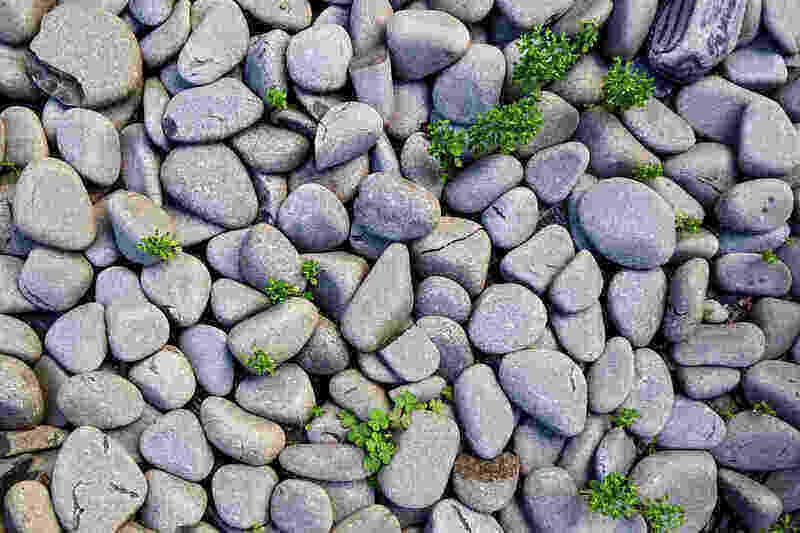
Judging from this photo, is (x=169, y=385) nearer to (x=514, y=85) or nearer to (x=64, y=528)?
(x=64, y=528)

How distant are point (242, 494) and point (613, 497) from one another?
6.63 ft

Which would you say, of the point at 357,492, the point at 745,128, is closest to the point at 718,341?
the point at 745,128

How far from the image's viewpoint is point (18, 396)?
2.89m

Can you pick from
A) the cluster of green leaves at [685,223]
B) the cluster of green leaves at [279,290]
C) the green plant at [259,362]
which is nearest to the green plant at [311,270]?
the cluster of green leaves at [279,290]

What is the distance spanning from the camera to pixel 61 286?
314cm

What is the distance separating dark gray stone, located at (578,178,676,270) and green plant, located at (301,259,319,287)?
5.34ft

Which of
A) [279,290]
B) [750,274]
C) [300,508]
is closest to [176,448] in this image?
[300,508]

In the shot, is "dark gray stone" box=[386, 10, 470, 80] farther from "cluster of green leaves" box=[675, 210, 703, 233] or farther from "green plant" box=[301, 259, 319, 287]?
"cluster of green leaves" box=[675, 210, 703, 233]

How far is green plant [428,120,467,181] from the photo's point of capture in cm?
333

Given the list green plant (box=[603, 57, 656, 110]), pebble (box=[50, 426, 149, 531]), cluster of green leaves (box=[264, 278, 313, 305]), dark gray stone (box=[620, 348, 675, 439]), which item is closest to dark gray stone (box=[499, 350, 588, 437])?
dark gray stone (box=[620, 348, 675, 439])

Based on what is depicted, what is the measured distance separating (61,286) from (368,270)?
168cm

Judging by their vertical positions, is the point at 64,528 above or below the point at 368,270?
below

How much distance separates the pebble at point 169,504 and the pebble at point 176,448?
6cm

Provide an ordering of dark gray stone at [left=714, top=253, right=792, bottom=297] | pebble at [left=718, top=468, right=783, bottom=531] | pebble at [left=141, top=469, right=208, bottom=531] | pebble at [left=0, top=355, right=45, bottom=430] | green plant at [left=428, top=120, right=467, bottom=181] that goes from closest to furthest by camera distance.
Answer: pebble at [left=0, top=355, right=45, bottom=430]
pebble at [left=141, top=469, right=208, bottom=531]
green plant at [left=428, top=120, right=467, bottom=181]
pebble at [left=718, top=468, right=783, bottom=531]
dark gray stone at [left=714, top=253, right=792, bottom=297]
